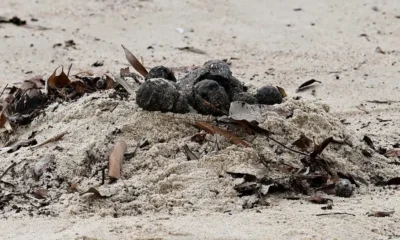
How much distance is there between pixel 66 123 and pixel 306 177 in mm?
1241

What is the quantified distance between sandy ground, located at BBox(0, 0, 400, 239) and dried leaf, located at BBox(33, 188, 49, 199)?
1004 mm

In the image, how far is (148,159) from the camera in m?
3.22

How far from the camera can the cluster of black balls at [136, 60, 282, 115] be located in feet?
11.1

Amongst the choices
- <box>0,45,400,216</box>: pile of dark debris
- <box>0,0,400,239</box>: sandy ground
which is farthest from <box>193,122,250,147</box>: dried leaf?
<box>0,0,400,239</box>: sandy ground

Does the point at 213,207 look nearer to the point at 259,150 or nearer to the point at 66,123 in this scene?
the point at 259,150

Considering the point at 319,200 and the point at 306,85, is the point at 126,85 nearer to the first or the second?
the point at 319,200

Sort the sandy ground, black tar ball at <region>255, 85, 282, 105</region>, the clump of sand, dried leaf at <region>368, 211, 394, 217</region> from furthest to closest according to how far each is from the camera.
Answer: the sandy ground, black tar ball at <region>255, 85, 282, 105</region>, the clump of sand, dried leaf at <region>368, 211, 394, 217</region>

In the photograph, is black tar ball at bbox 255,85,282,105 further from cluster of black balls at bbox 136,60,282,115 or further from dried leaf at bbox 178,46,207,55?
dried leaf at bbox 178,46,207,55

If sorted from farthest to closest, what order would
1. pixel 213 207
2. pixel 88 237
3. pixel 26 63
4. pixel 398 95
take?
1. pixel 26 63
2. pixel 398 95
3. pixel 213 207
4. pixel 88 237

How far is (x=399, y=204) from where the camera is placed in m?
3.05

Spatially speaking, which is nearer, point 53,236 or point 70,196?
point 53,236

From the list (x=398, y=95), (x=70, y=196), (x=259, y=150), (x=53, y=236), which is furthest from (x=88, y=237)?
(x=398, y=95)

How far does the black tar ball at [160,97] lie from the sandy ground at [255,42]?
2.34 feet

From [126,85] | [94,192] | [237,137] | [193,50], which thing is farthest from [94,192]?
[193,50]
